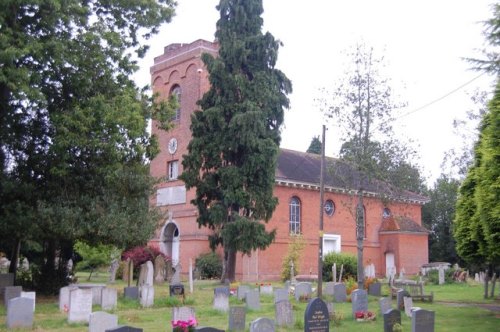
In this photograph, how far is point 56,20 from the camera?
19.0 metres

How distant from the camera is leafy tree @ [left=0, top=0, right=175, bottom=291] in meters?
18.7

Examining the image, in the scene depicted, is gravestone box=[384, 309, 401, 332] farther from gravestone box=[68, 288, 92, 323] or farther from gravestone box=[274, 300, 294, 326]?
gravestone box=[68, 288, 92, 323]

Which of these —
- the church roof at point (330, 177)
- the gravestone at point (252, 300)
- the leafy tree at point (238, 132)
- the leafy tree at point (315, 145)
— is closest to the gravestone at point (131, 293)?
the gravestone at point (252, 300)

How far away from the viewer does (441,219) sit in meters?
57.6

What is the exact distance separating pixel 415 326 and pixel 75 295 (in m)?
8.69

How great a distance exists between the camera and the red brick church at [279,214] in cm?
3644

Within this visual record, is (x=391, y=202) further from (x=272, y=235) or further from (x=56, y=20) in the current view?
(x=56, y=20)

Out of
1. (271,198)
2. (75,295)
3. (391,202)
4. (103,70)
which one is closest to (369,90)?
(391,202)

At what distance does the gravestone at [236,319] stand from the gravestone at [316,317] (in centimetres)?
257

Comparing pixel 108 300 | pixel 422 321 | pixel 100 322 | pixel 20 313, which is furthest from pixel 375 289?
pixel 100 322

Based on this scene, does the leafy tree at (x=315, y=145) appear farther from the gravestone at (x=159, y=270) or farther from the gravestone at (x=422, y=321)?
the gravestone at (x=422, y=321)

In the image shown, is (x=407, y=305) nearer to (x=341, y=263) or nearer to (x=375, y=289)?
(x=375, y=289)

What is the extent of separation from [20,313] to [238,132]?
1672 centimetres

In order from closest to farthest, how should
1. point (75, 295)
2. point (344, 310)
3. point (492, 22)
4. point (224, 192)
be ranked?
1. point (492, 22)
2. point (75, 295)
3. point (344, 310)
4. point (224, 192)
